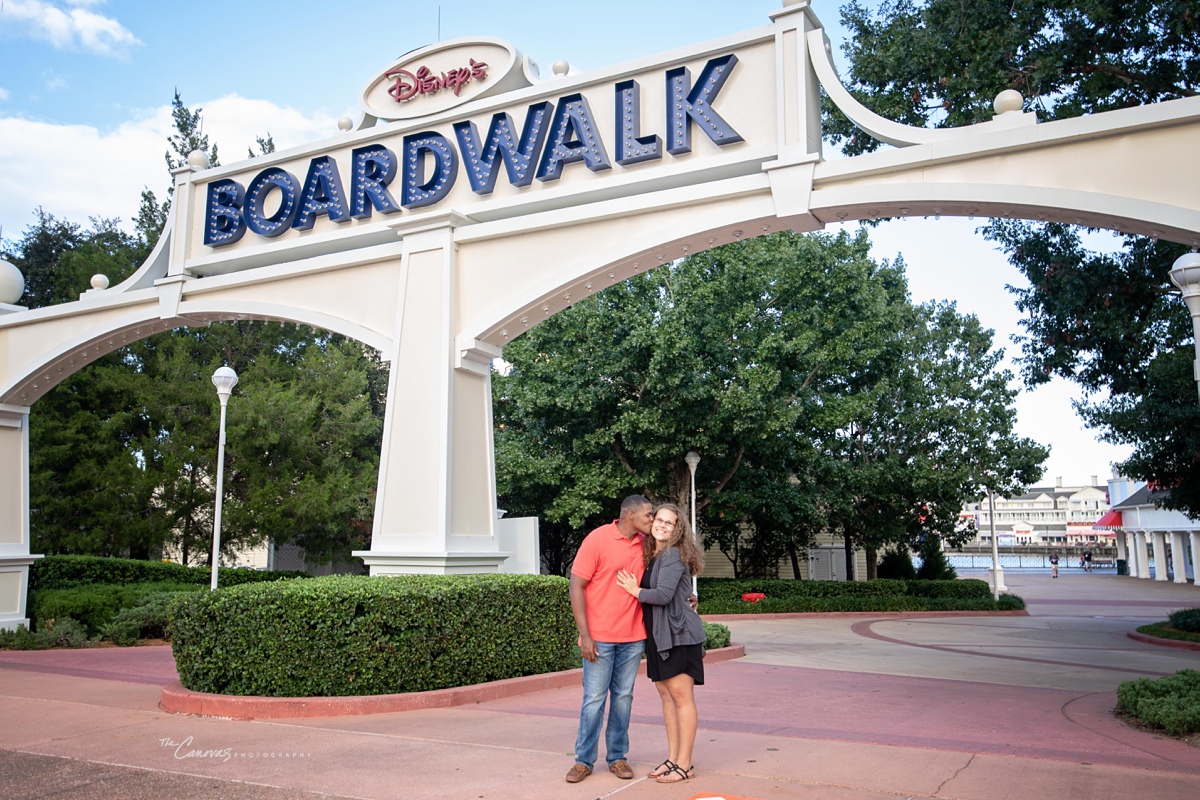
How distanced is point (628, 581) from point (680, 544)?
38cm

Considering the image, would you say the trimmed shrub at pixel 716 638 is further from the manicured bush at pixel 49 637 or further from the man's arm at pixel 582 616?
Answer: the manicured bush at pixel 49 637

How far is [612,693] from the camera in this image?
18.3 ft

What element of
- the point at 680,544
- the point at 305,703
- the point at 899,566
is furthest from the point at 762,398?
the point at 680,544

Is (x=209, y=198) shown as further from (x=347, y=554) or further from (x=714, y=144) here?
(x=347, y=554)

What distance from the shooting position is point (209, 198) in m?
12.6

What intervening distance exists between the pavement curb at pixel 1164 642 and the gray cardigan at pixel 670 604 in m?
14.4

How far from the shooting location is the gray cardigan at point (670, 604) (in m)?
5.34

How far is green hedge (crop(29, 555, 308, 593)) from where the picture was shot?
16391mm

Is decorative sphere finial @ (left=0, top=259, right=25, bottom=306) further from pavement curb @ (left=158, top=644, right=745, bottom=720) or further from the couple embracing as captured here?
the couple embracing

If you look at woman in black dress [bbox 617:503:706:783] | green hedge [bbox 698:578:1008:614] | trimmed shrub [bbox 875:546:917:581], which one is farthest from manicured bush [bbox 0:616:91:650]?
trimmed shrub [bbox 875:546:917:581]

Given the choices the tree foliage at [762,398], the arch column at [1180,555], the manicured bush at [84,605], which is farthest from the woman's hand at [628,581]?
the arch column at [1180,555]

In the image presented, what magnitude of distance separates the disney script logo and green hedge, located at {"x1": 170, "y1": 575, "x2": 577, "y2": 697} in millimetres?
5781

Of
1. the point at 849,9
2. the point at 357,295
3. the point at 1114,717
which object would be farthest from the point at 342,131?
the point at 1114,717

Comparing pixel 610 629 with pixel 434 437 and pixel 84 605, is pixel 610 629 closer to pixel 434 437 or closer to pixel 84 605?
pixel 434 437
